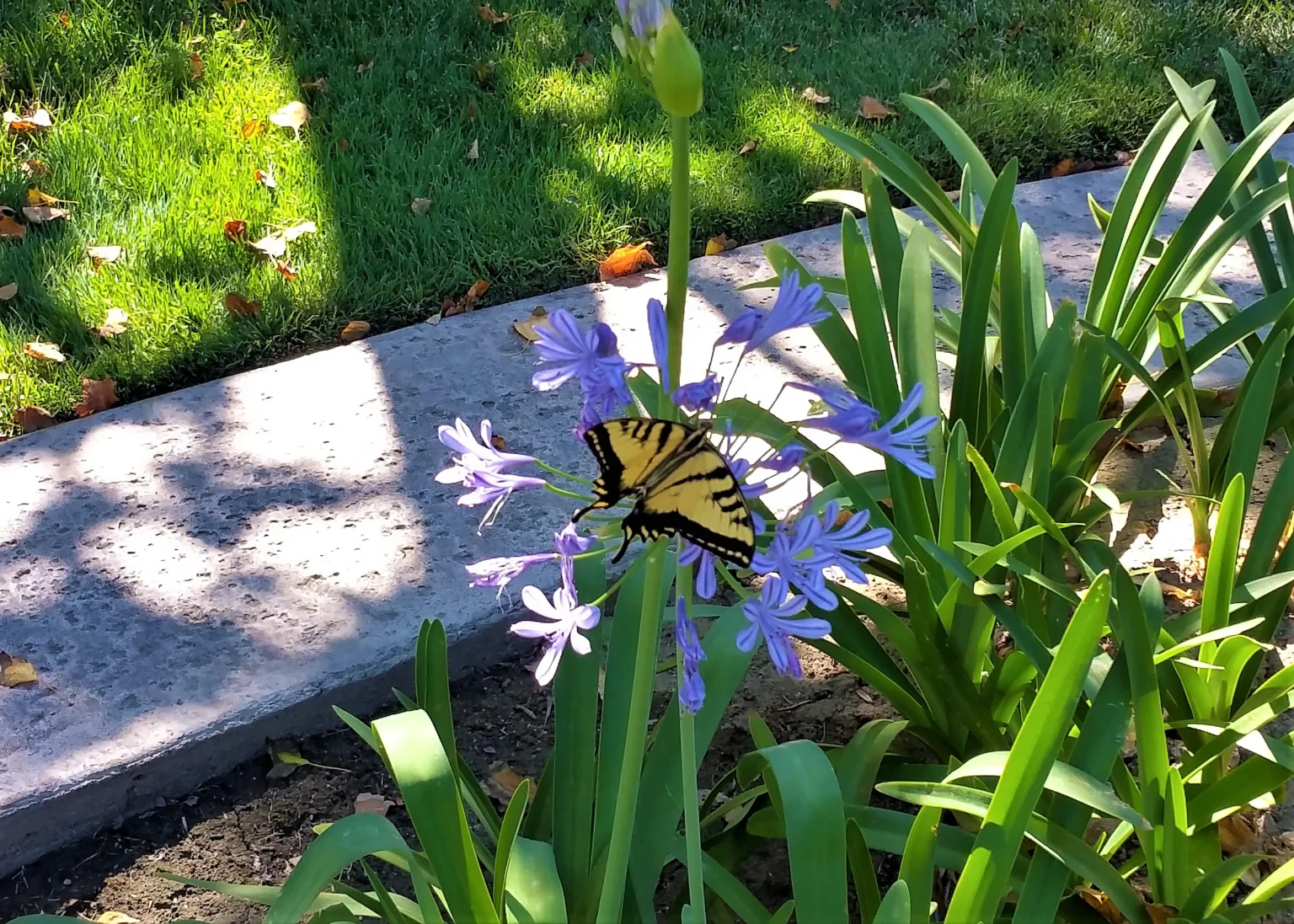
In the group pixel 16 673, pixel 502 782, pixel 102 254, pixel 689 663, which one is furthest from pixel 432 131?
pixel 689 663

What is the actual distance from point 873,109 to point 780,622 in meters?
3.23

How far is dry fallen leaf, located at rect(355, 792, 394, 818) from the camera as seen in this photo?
6.27 ft

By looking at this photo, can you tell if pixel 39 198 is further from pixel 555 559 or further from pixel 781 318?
pixel 781 318

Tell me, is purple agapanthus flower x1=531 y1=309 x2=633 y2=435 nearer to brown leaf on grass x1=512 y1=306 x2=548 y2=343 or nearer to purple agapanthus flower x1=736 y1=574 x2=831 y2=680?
purple agapanthus flower x1=736 y1=574 x2=831 y2=680

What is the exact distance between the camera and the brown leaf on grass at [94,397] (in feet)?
8.98

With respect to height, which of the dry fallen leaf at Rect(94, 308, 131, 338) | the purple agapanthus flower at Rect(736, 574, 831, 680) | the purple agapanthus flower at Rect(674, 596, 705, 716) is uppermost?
the purple agapanthus flower at Rect(736, 574, 831, 680)

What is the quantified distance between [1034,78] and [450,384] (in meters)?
2.51

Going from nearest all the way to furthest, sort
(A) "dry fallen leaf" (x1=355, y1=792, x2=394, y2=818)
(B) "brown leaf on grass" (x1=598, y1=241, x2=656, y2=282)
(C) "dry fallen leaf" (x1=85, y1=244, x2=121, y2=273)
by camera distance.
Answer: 1. (A) "dry fallen leaf" (x1=355, y1=792, x2=394, y2=818)
2. (C) "dry fallen leaf" (x1=85, y1=244, x2=121, y2=273)
3. (B) "brown leaf on grass" (x1=598, y1=241, x2=656, y2=282)

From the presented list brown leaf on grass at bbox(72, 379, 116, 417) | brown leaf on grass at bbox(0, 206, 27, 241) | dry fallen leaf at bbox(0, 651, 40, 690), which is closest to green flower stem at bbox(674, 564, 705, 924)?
dry fallen leaf at bbox(0, 651, 40, 690)

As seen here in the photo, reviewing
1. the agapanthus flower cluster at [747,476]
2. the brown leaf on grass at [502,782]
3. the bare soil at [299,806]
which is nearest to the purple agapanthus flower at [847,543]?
the agapanthus flower cluster at [747,476]

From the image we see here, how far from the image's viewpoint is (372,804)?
6.30ft

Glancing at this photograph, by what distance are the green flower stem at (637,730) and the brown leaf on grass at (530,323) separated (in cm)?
183

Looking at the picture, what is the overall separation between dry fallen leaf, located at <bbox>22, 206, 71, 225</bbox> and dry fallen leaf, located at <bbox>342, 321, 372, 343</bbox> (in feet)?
3.02

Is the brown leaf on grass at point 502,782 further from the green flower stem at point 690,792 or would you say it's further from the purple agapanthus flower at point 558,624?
the purple agapanthus flower at point 558,624
